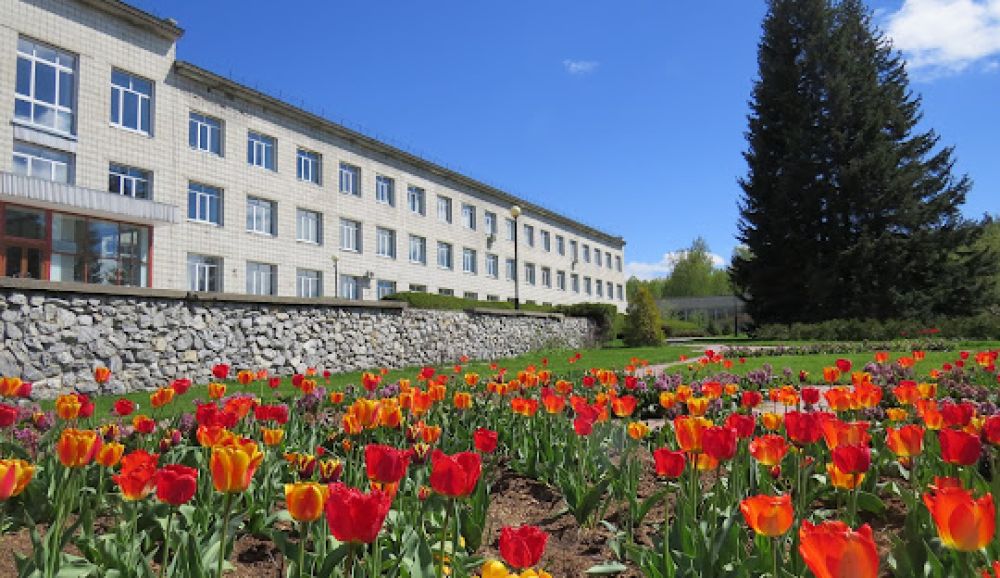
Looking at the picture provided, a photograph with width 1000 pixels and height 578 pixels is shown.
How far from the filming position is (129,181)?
2180cm

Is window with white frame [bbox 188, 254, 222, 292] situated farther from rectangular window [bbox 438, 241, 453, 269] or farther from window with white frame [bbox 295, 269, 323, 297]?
rectangular window [bbox 438, 241, 453, 269]

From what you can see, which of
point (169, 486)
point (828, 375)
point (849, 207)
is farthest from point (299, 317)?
point (849, 207)

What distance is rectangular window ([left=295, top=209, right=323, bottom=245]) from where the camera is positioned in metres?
28.3

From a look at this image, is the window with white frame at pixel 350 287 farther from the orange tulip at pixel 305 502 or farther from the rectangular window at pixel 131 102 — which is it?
the orange tulip at pixel 305 502

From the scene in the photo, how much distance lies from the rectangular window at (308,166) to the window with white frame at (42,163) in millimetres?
9457

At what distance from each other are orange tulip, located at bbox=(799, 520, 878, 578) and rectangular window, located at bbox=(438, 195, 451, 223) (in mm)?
36686

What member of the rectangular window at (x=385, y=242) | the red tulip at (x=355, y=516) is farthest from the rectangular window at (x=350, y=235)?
the red tulip at (x=355, y=516)

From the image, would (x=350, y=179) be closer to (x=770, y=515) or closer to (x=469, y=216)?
(x=469, y=216)

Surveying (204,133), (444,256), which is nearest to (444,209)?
(444,256)

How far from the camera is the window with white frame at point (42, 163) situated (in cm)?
1897

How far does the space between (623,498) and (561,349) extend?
22557 millimetres

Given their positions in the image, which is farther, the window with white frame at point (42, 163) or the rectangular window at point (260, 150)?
the rectangular window at point (260, 150)

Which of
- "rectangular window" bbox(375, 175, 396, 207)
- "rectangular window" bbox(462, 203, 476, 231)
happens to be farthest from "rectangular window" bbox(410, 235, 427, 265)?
"rectangular window" bbox(462, 203, 476, 231)

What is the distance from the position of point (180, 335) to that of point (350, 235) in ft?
64.4
